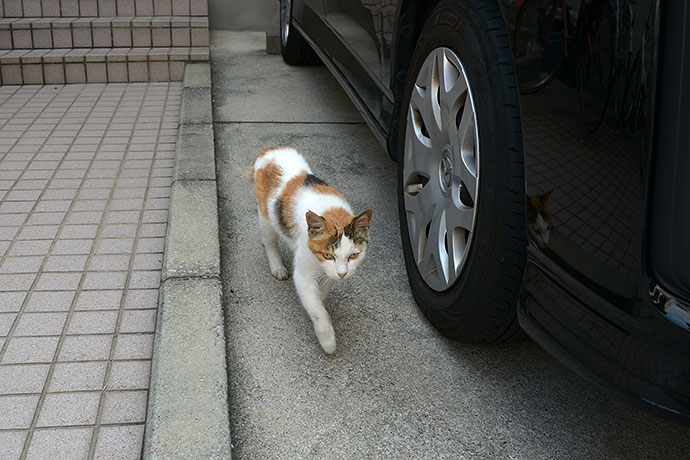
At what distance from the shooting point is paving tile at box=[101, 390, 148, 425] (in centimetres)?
221

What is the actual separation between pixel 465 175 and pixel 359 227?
0.54 metres

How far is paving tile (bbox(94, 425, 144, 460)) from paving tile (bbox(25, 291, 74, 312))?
83 cm

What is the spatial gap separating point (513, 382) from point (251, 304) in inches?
43.8

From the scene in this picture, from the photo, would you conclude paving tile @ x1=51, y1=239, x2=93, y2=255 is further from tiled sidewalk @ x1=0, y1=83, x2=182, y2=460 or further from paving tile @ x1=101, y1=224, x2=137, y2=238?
paving tile @ x1=101, y1=224, x2=137, y2=238

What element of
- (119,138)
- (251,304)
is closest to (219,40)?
(119,138)

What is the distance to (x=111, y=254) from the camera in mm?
3279

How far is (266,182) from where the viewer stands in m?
3.12

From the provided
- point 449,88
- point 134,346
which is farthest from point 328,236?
point 134,346

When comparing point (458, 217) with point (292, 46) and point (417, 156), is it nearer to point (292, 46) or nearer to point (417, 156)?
point (417, 156)

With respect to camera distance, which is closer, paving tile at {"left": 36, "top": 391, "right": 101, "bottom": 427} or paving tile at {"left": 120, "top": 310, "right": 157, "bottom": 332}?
paving tile at {"left": 36, "top": 391, "right": 101, "bottom": 427}

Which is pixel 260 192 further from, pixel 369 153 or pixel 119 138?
pixel 119 138

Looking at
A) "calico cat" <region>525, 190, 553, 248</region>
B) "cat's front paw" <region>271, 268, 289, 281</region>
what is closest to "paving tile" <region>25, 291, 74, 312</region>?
"cat's front paw" <region>271, 268, 289, 281</region>

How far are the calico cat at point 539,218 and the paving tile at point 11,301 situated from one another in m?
2.10

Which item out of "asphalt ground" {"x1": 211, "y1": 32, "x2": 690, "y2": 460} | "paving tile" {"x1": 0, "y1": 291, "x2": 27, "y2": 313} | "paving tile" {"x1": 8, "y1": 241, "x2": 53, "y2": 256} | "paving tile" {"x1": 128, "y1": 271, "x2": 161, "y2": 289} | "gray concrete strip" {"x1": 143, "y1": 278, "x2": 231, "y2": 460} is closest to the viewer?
"gray concrete strip" {"x1": 143, "y1": 278, "x2": 231, "y2": 460}
